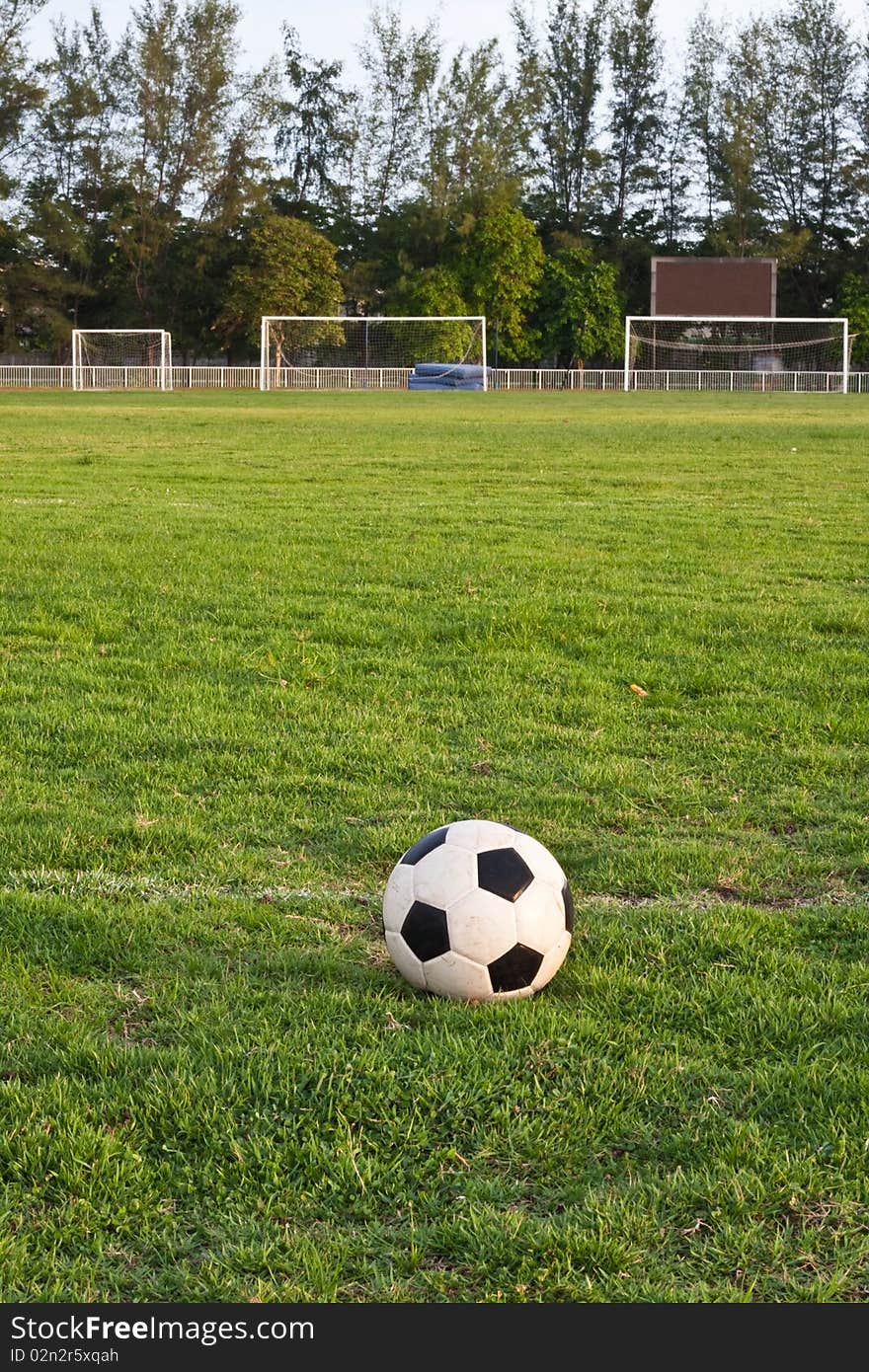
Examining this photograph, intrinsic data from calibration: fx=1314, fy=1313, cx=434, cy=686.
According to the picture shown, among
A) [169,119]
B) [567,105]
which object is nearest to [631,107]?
[567,105]

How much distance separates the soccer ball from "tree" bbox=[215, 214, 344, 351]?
176 feet

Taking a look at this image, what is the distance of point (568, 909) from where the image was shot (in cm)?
328

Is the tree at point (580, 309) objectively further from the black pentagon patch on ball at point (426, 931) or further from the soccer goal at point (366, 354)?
the black pentagon patch on ball at point (426, 931)

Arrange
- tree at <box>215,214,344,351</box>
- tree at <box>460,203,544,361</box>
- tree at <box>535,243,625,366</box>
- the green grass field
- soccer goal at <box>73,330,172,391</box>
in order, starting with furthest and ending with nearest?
tree at <box>535,243,625,366</box> → tree at <box>460,203,544,361</box> → tree at <box>215,214,344,351</box> → soccer goal at <box>73,330,172,391</box> → the green grass field

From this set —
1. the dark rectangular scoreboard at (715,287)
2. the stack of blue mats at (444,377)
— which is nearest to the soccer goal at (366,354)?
the stack of blue mats at (444,377)

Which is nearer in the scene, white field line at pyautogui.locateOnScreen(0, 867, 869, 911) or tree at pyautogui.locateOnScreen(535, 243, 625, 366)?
white field line at pyautogui.locateOnScreen(0, 867, 869, 911)

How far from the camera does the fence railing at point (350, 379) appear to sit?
50625 millimetres

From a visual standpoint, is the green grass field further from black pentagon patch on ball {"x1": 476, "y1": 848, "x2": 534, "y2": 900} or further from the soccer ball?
black pentagon patch on ball {"x1": 476, "y1": 848, "x2": 534, "y2": 900}

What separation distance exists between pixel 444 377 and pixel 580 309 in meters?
11.6

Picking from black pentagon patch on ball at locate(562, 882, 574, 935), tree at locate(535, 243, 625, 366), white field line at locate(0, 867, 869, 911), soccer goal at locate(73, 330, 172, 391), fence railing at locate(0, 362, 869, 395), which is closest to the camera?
black pentagon patch on ball at locate(562, 882, 574, 935)

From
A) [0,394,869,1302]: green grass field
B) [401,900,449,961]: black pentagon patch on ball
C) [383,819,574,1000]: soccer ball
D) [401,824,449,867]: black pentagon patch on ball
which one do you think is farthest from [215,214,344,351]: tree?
[401,900,449,961]: black pentagon patch on ball

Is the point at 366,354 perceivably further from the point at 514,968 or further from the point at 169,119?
the point at 514,968

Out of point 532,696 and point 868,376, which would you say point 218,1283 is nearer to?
point 532,696

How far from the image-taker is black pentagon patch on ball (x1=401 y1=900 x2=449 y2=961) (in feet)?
10.2
